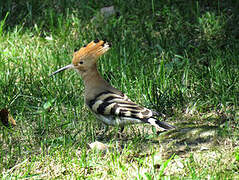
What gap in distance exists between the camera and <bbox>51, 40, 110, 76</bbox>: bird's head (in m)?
4.27

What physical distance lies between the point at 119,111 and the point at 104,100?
255 mm

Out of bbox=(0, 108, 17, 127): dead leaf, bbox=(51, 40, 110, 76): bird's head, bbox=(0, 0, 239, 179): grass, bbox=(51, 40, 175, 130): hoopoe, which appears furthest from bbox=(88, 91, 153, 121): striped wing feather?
bbox=(0, 108, 17, 127): dead leaf

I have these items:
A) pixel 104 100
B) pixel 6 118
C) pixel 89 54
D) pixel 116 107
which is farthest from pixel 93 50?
pixel 6 118

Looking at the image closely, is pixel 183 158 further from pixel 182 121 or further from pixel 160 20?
pixel 160 20

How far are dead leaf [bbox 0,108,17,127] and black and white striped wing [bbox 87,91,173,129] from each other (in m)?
0.73

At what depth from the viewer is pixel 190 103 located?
438 centimetres

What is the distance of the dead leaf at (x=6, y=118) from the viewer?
13.5 ft

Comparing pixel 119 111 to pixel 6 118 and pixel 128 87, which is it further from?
pixel 6 118

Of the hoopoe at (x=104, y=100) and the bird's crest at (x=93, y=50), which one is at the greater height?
the bird's crest at (x=93, y=50)

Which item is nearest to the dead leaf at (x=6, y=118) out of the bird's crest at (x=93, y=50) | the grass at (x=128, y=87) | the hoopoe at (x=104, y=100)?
the grass at (x=128, y=87)

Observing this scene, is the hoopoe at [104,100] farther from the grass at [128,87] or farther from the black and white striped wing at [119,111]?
the grass at [128,87]

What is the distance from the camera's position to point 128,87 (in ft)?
15.3

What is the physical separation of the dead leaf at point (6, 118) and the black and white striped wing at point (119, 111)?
2.39 ft

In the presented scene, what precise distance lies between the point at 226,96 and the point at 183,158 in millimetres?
1009
